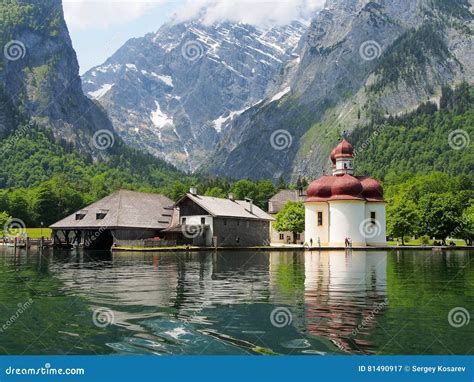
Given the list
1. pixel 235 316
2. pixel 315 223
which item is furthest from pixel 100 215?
pixel 235 316

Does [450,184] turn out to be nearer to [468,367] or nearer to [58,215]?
[58,215]

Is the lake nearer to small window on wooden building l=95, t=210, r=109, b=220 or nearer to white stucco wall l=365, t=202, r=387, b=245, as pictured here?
small window on wooden building l=95, t=210, r=109, b=220

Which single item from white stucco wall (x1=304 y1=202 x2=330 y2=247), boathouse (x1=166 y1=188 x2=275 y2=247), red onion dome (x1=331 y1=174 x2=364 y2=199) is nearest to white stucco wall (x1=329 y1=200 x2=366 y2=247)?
red onion dome (x1=331 y1=174 x2=364 y2=199)

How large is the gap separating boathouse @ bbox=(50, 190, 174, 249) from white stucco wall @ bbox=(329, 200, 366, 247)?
25109mm

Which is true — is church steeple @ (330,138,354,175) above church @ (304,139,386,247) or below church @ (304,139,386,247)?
above

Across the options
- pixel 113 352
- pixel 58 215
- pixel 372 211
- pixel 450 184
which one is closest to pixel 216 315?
pixel 113 352

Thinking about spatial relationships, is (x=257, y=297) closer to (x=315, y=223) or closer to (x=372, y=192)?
(x=315, y=223)

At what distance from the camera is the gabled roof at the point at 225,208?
88.4 metres

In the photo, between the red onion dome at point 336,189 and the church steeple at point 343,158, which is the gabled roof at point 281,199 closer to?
the church steeple at point 343,158

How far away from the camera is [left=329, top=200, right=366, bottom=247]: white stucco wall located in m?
88.1

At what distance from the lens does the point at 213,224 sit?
8681cm

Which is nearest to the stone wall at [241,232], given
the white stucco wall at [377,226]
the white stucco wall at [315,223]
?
the white stucco wall at [315,223]

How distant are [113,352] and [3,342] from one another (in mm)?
3021

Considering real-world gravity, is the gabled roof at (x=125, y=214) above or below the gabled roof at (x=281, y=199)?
Result: below
